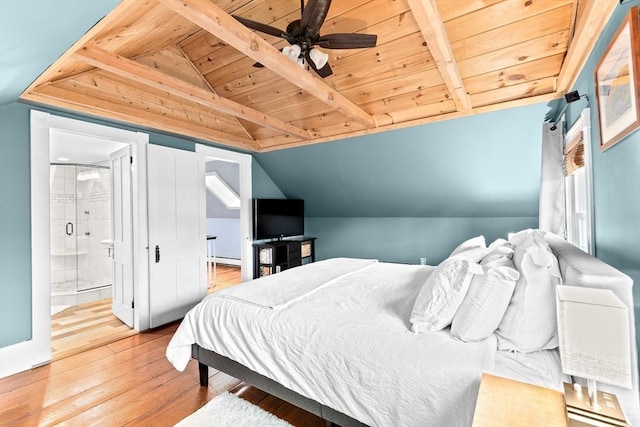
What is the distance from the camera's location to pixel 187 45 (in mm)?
3279

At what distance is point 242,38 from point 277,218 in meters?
3.28

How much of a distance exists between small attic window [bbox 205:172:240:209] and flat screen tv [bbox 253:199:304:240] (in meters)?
2.05

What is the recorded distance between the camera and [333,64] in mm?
2975

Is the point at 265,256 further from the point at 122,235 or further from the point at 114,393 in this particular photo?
the point at 114,393

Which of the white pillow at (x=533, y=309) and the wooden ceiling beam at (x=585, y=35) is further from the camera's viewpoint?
the wooden ceiling beam at (x=585, y=35)

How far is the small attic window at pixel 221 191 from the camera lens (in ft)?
21.6

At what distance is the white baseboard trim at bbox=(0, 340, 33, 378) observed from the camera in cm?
243

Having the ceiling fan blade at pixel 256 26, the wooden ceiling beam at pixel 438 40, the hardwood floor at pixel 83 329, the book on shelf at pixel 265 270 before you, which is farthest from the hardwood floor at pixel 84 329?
the wooden ceiling beam at pixel 438 40

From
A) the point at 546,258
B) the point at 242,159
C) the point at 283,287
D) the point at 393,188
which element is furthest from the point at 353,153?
the point at 546,258

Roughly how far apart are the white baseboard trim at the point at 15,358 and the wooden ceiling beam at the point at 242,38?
9.73ft

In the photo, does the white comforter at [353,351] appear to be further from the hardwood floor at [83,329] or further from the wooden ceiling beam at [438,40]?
the wooden ceiling beam at [438,40]

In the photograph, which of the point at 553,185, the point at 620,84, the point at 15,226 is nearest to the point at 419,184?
the point at 553,185

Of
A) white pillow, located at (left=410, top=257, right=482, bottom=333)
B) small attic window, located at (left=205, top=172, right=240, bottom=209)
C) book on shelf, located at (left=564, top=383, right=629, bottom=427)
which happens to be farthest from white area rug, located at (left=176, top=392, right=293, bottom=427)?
small attic window, located at (left=205, top=172, right=240, bottom=209)

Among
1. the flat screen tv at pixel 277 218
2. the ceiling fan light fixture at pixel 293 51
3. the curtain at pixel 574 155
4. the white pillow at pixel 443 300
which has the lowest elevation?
the white pillow at pixel 443 300
